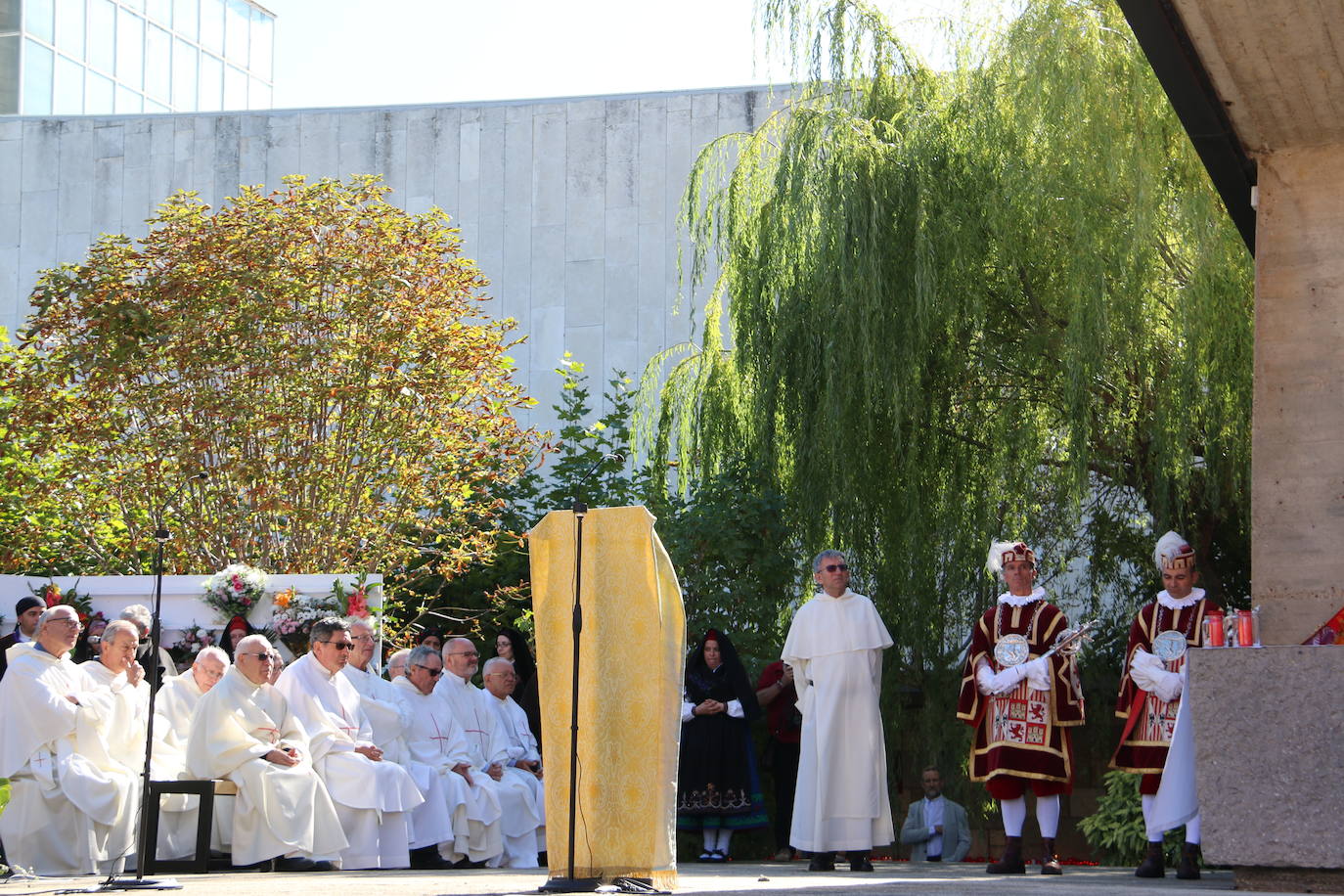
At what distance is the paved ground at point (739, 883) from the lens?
752 centimetres

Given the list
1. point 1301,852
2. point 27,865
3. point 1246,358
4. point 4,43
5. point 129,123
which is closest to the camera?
point 1301,852

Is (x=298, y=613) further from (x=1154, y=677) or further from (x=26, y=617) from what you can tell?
(x=1154, y=677)

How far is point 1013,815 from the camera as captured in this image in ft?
35.0

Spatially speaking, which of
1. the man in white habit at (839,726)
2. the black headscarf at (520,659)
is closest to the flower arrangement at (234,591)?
the black headscarf at (520,659)

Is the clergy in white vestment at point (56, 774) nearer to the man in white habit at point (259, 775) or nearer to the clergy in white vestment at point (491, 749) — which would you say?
the man in white habit at point (259, 775)

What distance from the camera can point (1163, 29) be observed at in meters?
8.19

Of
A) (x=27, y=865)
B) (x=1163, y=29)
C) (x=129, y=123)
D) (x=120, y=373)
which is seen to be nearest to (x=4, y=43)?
(x=129, y=123)

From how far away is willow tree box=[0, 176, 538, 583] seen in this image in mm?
15648

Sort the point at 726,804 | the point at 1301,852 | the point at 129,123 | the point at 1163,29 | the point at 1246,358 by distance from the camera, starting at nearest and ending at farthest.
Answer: the point at 1301,852, the point at 1163,29, the point at 1246,358, the point at 726,804, the point at 129,123

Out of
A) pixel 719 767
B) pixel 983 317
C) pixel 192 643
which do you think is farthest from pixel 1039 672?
pixel 192 643

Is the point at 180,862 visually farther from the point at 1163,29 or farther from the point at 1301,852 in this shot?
the point at 1163,29

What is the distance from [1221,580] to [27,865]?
8541 millimetres

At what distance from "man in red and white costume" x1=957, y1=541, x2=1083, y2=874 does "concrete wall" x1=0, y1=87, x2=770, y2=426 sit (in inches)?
466

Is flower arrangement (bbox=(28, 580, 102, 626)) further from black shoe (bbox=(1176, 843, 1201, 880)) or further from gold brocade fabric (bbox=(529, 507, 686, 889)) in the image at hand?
black shoe (bbox=(1176, 843, 1201, 880))
